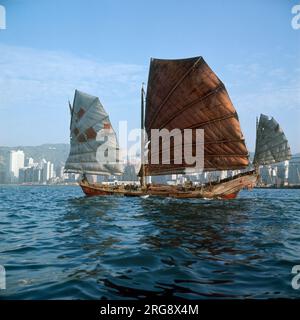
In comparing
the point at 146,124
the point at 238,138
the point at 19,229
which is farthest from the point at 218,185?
the point at 19,229

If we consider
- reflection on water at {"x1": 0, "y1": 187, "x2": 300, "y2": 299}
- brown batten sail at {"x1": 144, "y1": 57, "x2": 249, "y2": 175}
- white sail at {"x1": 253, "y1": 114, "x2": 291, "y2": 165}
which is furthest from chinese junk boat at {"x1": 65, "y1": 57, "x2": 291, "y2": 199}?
reflection on water at {"x1": 0, "y1": 187, "x2": 300, "y2": 299}

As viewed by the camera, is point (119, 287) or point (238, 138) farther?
point (238, 138)

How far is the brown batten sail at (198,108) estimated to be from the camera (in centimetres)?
3039

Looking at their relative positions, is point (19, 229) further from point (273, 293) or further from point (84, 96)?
point (84, 96)

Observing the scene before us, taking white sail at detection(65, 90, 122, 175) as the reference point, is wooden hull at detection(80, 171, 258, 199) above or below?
below

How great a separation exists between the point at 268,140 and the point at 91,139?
80.0 ft

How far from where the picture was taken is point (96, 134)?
3897 centimetres

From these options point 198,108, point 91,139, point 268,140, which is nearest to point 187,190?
point 198,108

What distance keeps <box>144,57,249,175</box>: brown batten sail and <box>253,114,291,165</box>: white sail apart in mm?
14573

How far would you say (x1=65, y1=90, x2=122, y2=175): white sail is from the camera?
3875cm

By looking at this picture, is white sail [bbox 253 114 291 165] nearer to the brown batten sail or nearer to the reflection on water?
the brown batten sail

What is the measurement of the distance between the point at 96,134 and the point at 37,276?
32.9 metres

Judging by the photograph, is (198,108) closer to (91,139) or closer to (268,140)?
(91,139)
